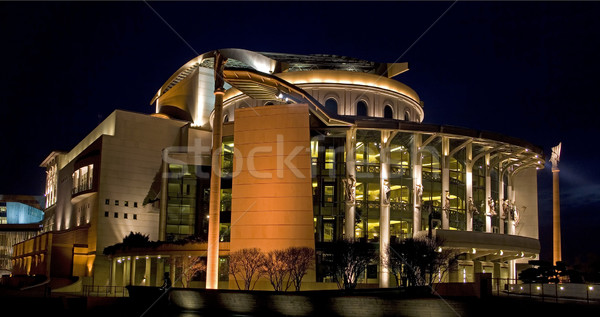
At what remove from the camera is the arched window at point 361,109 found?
66.8 metres

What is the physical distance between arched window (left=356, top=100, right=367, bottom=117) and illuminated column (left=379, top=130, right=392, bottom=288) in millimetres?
9671

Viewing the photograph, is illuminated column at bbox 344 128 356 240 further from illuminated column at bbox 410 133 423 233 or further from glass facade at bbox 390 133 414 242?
illuminated column at bbox 410 133 423 233

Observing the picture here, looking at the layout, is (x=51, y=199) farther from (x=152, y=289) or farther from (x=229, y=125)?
(x=152, y=289)

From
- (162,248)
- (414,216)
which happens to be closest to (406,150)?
(414,216)

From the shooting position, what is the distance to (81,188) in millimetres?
69688

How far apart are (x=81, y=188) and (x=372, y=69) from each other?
1419 inches

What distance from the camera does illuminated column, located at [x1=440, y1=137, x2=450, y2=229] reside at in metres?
56.5

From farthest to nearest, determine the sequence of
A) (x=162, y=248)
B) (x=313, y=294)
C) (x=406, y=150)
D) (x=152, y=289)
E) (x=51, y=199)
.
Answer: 1. (x=51, y=199)
2. (x=406, y=150)
3. (x=162, y=248)
4. (x=152, y=289)
5. (x=313, y=294)

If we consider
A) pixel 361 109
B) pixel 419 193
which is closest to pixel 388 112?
pixel 361 109

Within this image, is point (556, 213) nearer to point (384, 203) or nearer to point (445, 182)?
point (445, 182)

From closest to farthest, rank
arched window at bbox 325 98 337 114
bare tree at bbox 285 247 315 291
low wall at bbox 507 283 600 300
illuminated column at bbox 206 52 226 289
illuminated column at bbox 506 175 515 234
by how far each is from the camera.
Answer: low wall at bbox 507 283 600 300 < illuminated column at bbox 206 52 226 289 < bare tree at bbox 285 247 315 291 < illuminated column at bbox 506 175 515 234 < arched window at bbox 325 98 337 114

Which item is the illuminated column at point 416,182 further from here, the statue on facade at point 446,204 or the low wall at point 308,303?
the low wall at point 308,303

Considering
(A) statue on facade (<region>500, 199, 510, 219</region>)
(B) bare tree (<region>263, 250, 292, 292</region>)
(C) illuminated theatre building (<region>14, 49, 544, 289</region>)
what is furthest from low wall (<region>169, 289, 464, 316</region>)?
(A) statue on facade (<region>500, 199, 510, 219</region>)

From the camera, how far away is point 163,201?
216 ft
